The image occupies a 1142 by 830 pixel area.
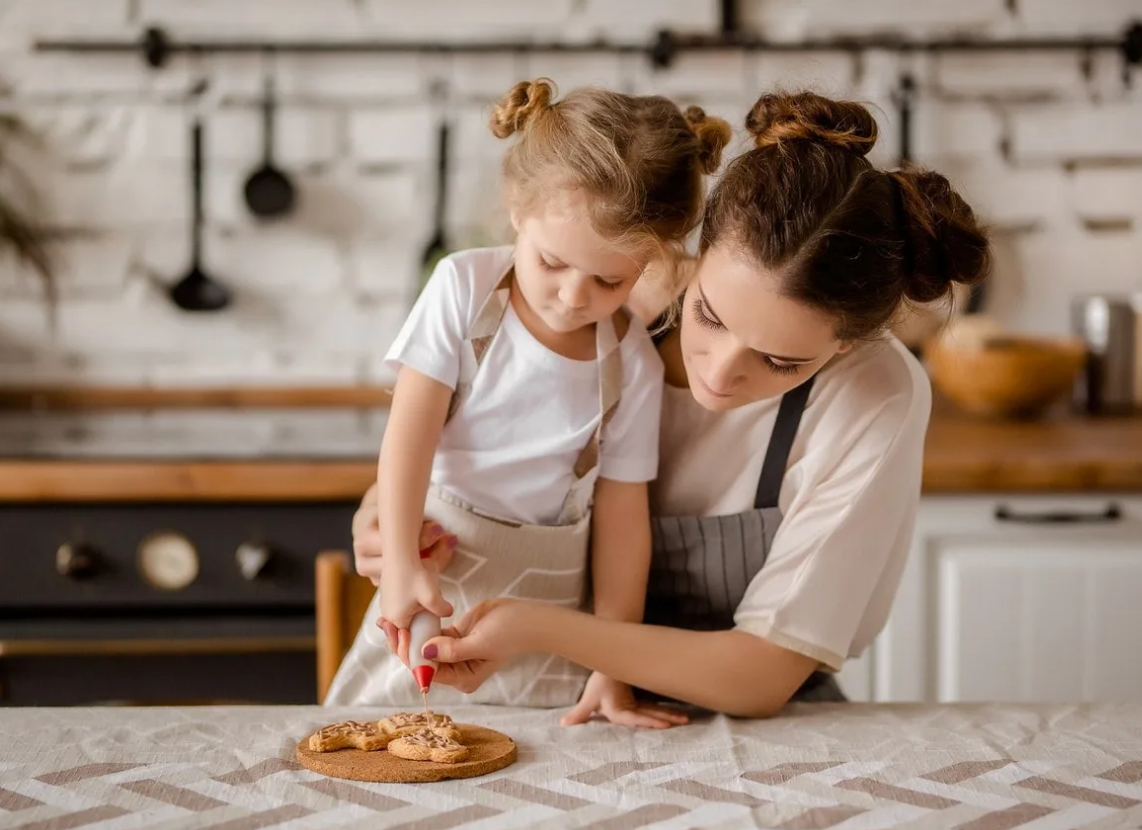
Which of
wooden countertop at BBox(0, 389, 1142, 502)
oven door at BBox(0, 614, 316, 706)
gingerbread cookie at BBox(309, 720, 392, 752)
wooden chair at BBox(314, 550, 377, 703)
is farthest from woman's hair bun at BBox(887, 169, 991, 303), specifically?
oven door at BBox(0, 614, 316, 706)

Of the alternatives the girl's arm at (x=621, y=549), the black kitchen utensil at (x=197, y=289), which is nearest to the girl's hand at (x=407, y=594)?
the girl's arm at (x=621, y=549)

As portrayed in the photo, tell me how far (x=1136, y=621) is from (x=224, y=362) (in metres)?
1.61

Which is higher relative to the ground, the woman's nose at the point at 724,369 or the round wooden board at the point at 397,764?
the woman's nose at the point at 724,369

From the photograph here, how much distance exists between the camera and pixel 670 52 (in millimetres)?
2307

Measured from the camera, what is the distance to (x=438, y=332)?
117 cm

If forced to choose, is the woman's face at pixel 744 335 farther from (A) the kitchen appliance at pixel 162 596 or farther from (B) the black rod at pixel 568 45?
(B) the black rod at pixel 568 45

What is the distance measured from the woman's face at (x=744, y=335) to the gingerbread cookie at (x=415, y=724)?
0.34 metres

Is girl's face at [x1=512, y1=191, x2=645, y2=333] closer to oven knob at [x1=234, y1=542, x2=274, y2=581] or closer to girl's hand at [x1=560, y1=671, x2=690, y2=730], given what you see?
girl's hand at [x1=560, y1=671, x2=690, y2=730]

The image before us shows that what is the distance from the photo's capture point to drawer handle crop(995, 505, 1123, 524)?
71.6 inches

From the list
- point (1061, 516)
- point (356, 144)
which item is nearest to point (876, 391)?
point (1061, 516)

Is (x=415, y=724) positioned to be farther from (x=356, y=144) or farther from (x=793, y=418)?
(x=356, y=144)

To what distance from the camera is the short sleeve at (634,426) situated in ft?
3.96

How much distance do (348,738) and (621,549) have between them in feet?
1.18

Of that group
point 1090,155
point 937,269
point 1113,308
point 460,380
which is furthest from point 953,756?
point 1090,155
